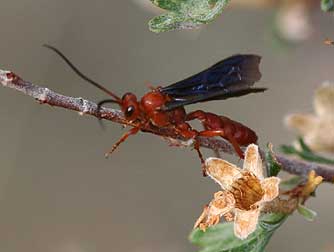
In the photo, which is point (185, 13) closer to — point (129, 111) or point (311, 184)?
point (129, 111)

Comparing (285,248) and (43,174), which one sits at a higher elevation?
(43,174)

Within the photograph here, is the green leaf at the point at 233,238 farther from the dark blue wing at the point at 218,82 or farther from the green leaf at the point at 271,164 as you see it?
the dark blue wing at the point at 218,82

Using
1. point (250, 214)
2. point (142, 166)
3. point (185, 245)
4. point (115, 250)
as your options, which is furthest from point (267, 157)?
point (142, 166)

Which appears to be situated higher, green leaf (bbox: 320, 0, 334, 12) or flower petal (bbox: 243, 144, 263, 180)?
green leaf (bbox: 320, 0, 334, 12)

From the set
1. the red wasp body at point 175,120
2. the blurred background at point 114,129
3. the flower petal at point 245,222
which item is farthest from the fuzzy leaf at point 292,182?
the blurred background at point 114,129

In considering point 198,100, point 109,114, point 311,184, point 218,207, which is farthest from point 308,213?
point 109,114

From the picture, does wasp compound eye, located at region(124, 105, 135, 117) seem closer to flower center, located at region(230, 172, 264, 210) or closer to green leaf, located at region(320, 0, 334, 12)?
flower center, located at region(230, 172, 264, 210)

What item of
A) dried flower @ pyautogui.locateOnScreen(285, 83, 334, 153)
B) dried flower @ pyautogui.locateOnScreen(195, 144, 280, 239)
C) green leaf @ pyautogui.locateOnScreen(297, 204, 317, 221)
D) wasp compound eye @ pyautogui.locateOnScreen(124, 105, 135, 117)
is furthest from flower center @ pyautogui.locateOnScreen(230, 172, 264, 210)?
dried flower @ pyautogui.locateOnScreen(285, 83, 334, 153)

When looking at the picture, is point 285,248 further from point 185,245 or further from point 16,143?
point 16,143
